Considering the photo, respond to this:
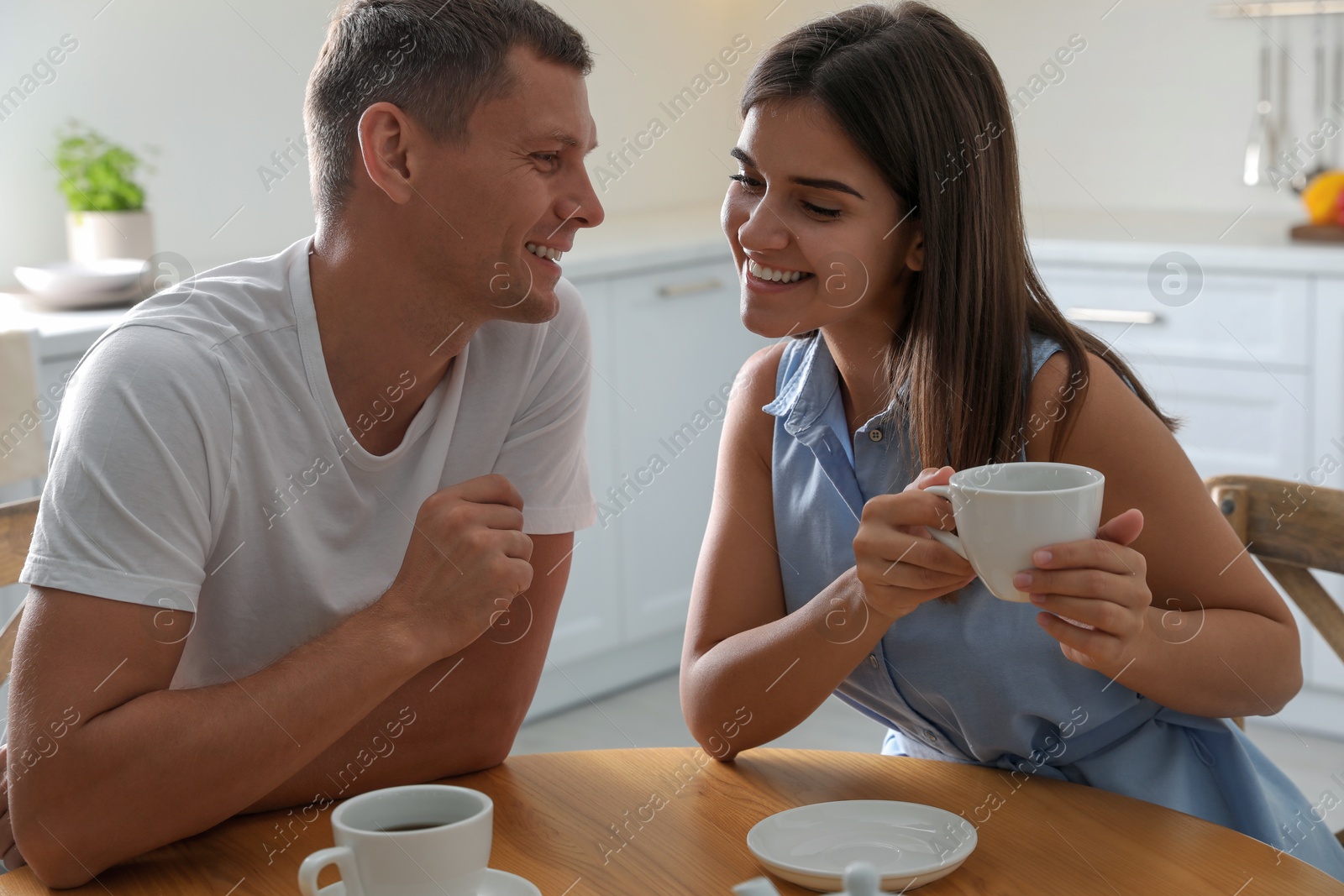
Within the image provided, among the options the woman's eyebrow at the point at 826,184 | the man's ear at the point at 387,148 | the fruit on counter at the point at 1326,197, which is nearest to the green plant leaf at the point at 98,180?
the man's ear at the point at 387,148

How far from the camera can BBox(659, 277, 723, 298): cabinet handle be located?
2967mm

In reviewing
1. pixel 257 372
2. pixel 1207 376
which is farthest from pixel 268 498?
pixel 1207 376

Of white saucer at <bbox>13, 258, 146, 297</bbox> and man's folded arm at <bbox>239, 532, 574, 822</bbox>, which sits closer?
man's folded arm at <bbox>239, 532, 574, 822</bbox>

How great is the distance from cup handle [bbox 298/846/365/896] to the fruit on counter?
8.78 feet

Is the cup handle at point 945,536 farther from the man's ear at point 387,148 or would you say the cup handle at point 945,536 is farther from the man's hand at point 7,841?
the man's hand at point 7,841

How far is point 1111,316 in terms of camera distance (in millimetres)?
2826

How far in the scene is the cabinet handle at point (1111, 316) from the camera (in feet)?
9.11

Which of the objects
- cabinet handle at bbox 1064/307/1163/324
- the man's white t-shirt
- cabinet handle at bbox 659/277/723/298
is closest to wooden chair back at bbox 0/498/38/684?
the man's white t-shirt

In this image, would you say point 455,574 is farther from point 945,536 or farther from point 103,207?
point 103,207

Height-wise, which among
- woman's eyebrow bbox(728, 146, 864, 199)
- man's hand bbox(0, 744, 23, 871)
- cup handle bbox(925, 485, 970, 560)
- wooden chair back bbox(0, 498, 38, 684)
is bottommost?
man's hand bbox(0, 744, 23, 871)

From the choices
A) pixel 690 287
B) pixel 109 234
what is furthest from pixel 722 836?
pixel 690 287

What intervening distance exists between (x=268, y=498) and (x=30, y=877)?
35 centimetres

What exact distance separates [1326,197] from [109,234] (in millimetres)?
2463

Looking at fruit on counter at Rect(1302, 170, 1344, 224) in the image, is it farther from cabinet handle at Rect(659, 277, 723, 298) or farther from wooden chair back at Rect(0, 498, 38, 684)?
wooden chair back at Rect(0, 498, 38, 684)
